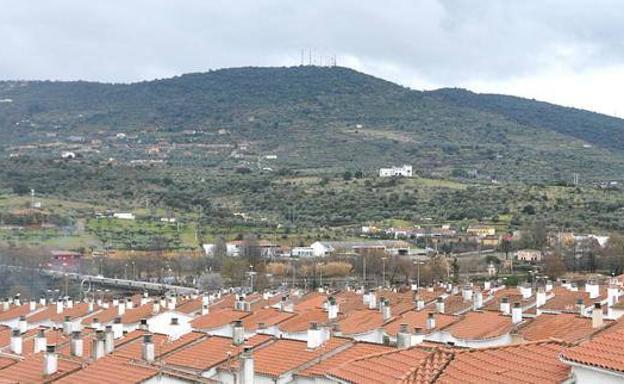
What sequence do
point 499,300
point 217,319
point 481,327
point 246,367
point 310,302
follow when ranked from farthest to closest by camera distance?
1. point 310,302
2. point 499,300
3. point 217,319
4. point 481,327
5. point 246,367

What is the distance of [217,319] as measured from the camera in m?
35.1

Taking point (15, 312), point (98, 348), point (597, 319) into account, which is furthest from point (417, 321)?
point (15, 312)

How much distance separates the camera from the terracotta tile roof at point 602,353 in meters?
11.7

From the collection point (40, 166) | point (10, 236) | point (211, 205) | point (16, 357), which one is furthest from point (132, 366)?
point (40, 166)

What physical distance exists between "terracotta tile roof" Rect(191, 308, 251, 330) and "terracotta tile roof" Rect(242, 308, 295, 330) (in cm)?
32

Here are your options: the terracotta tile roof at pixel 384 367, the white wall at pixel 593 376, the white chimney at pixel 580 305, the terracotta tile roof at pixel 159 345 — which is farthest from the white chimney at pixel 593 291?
the white wall at pixel 593 376

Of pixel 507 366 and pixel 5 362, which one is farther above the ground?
pixel 507 366

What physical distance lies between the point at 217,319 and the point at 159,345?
8.03 metres

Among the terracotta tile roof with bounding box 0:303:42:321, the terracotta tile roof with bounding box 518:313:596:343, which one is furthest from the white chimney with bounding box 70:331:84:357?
the terracotta tile roof with bounding box 0:303:42:321

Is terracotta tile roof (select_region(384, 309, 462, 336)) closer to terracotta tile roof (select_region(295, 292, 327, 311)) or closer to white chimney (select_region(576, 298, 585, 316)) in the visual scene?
white chimney (select_region(576, 298, 585, 316))

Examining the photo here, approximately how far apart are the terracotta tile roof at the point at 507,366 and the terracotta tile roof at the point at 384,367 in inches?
25.2

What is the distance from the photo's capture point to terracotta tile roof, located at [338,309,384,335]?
32250 mm

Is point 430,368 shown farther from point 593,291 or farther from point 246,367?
point 593,291

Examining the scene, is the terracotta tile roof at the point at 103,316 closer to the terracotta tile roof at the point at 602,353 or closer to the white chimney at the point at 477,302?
the white chimney at the point at 477,302
